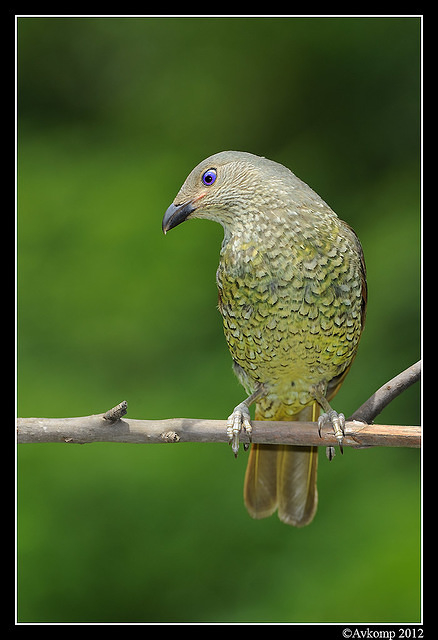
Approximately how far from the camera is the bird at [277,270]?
243 cm

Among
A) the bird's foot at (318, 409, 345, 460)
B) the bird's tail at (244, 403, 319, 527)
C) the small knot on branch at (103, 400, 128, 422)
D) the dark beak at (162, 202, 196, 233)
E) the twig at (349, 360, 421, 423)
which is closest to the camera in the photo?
the small knot on branch at (103, 400, 128, 422)

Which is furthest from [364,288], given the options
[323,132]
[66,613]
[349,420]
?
[66,613]

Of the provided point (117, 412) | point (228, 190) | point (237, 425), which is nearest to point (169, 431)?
point (117, 412)

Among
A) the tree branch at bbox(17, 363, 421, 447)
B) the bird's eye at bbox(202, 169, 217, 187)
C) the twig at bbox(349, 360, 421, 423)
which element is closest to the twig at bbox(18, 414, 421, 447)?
the tree branch at bbox(17, 363, 421, 447)

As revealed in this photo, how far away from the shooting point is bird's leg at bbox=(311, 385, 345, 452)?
2545 mm

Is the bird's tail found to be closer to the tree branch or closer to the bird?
the bird

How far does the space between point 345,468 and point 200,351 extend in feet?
3.46

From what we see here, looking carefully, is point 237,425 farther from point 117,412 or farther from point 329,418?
point 117,412

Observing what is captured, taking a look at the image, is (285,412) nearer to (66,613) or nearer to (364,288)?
(364,288)

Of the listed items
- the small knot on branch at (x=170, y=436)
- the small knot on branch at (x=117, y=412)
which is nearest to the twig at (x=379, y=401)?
the small knot on branch at (x=170, y=436)

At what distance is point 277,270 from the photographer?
242 cm

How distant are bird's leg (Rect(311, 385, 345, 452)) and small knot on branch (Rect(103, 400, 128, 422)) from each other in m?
0.75

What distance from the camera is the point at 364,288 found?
9.02 ft

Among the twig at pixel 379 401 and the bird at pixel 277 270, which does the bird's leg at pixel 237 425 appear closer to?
the bird at pixel 277 270
